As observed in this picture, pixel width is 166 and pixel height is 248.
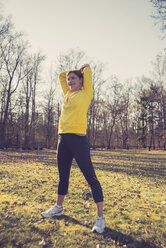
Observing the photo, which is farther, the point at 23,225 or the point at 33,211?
the point at 33,211

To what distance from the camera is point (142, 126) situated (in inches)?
1451

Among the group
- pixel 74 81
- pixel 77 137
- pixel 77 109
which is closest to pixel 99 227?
pixel 77 137

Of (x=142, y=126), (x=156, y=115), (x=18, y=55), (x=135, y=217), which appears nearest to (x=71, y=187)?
(x=135, y=217)

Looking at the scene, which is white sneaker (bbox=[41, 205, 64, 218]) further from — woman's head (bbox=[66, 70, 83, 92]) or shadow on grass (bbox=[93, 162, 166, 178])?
shadow on grass (bbox=[93, 162, 166, 178])

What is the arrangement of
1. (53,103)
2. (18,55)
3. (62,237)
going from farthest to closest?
1. (53,103)
2. (18,55)
3. (62,237)

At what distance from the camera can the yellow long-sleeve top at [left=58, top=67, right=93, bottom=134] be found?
8.54ft

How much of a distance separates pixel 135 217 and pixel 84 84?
8.40 ft

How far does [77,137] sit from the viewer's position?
8.50ft

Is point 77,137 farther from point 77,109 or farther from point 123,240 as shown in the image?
point 123,240

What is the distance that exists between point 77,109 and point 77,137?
430mm

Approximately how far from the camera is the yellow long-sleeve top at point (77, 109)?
8.54 feet

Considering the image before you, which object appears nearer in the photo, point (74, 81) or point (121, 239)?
point (121, 239)

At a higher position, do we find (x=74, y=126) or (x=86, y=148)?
(x=74, y=126)

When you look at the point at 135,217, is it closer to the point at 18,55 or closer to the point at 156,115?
the point at 18,55
